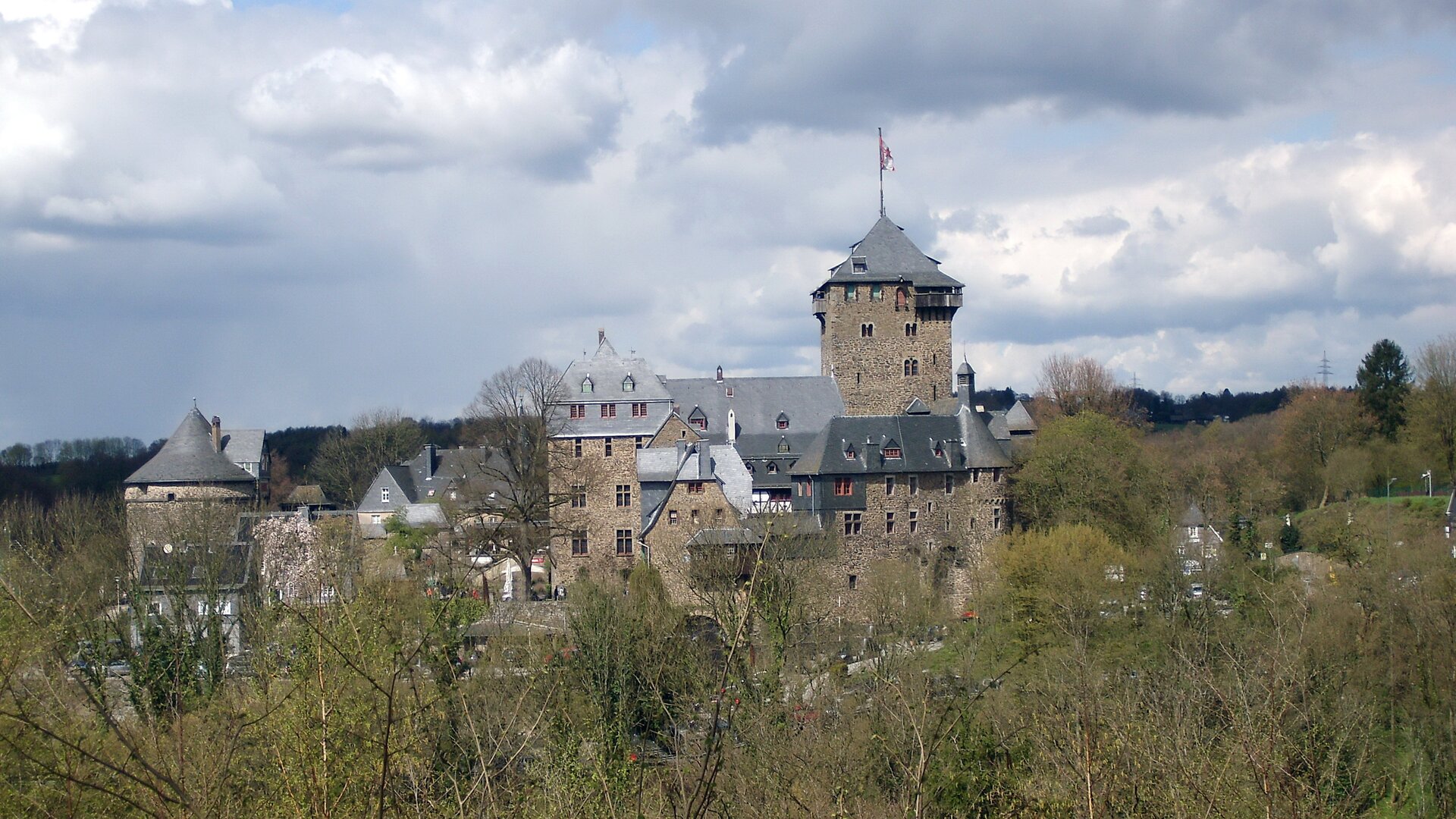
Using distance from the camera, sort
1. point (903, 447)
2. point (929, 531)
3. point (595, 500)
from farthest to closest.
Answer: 1. point (595, 500)
2. point (929, 531)
3. point (903, 447)

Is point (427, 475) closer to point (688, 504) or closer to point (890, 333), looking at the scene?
point (890, 333)

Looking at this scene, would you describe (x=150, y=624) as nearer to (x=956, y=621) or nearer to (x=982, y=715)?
(x=982, y=715)

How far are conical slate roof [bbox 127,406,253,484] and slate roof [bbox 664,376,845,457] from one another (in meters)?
20.9

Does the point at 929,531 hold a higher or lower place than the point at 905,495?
lower

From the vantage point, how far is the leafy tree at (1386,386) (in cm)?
6719

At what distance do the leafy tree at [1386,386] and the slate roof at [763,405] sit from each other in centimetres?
3007

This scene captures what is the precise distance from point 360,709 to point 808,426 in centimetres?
4873

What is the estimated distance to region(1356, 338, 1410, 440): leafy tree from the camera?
67.2 meters

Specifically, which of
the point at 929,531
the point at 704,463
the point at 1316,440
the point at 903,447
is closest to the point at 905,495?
the point at 929,531

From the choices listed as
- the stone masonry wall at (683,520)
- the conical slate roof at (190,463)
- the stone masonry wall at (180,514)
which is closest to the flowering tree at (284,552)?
the stone masonry wall at (180,514)

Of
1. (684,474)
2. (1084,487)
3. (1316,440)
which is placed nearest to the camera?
(1084,487)

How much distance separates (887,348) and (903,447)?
1554cm

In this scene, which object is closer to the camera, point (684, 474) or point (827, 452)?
point (827, 452)

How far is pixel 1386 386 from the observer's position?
67.8m
